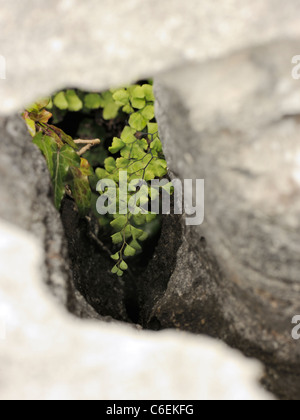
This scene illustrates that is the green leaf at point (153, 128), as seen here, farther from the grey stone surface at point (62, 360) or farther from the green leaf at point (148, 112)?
the grey stone surface at point (62, 360)

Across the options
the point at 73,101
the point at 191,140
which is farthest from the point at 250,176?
the point at 73,101

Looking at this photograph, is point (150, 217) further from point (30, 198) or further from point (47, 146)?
point (30, 198)

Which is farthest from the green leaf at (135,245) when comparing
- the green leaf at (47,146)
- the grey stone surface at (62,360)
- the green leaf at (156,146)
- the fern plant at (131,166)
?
the grey stone surface at (62,360)

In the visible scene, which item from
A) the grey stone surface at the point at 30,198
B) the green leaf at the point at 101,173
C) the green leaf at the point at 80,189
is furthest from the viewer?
the green leaf at the point at 101,173

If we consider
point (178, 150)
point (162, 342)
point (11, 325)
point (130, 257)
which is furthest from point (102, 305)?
point (178, 150)

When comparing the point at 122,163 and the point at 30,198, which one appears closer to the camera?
the point at 30,198

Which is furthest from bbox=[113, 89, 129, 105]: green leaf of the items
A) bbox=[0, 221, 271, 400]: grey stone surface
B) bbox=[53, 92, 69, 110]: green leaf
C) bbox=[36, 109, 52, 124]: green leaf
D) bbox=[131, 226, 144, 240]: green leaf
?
bbox=[0, 221, 271, 400]: grey stone surface
